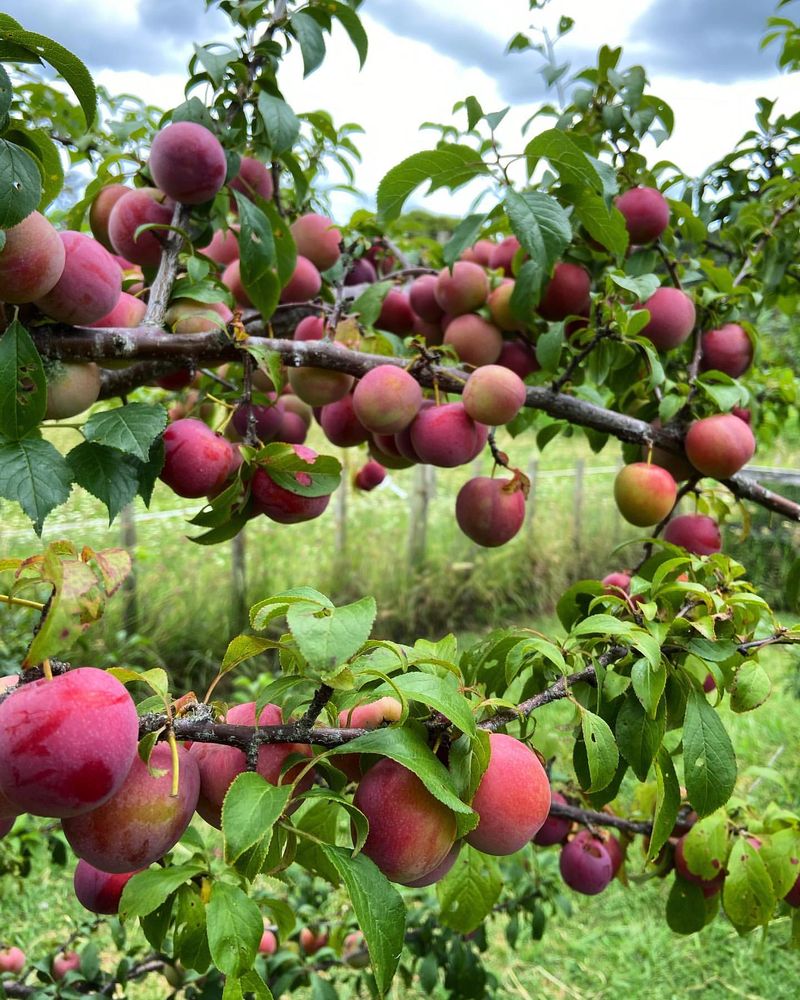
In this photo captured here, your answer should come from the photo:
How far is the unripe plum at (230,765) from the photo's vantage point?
53cm

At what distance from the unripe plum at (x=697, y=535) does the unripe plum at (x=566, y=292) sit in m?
0.41

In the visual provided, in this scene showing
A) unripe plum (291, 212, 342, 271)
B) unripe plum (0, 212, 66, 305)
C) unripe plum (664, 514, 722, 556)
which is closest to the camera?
unripe plum (0, 212, 66, 305)

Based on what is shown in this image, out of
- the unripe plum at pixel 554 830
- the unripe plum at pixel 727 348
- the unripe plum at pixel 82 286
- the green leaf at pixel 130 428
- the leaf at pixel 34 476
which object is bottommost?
the unripe plum at pixel 554 830

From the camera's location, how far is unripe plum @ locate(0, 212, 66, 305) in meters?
0.65

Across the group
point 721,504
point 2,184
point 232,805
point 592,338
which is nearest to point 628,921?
point 721,504

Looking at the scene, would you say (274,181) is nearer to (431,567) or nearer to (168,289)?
(168,289)

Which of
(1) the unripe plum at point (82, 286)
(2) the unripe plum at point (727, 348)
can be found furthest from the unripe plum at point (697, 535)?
(1) the unripe plum at point (82, 286)

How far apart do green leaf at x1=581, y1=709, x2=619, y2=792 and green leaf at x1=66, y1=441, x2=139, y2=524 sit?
469 mm

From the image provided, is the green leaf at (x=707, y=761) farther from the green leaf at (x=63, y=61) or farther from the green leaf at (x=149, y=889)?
the green leaf at (x=63, y=61)

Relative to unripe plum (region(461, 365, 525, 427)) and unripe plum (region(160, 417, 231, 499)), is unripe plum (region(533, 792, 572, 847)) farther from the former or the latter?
unripe plum (region(160, 417, 231, 499))

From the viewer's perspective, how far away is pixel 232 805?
439mm

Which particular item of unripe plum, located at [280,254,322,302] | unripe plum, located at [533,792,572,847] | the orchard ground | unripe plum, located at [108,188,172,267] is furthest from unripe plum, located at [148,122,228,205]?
the orchard ground

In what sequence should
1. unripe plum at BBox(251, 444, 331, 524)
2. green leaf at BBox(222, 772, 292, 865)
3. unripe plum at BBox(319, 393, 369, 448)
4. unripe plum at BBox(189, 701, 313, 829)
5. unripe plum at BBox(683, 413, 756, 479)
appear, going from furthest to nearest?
1. unripe plum at BBox(319, 393, 369, 448)
2. unripe plum at BBox(683, 413, 756, 479)
3. unripe plum at BBox(251, 444, 331, 524)
4. unripe plum at BBox(189, 701, 313, 829)
5. green leaf at BBox(222, 772, 292, 865)

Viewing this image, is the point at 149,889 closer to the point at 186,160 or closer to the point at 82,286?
the point at 82,286
